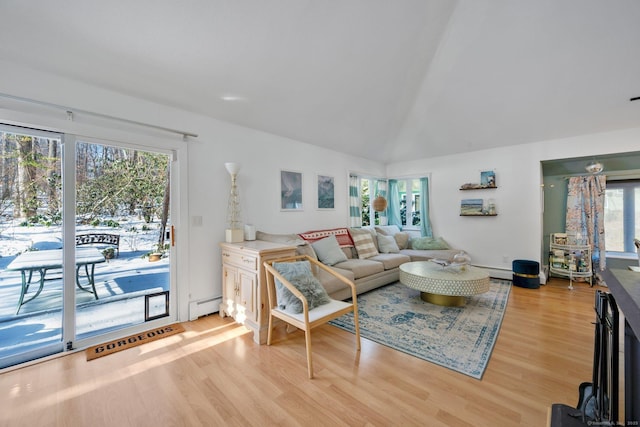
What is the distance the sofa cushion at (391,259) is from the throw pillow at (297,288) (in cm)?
210

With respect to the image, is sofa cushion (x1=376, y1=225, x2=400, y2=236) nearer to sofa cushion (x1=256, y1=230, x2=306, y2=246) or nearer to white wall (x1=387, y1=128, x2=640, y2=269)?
white wall (x1=387, y1=128, x2=640, y2=269)

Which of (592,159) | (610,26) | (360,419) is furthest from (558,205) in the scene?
(360,419)

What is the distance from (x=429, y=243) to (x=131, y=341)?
486 cm

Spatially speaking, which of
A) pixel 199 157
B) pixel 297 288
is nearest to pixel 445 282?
pixel 297 288

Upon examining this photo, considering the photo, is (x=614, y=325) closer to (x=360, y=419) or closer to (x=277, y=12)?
(x=360, y=419)

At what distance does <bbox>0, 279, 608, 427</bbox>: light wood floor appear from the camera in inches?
63.4

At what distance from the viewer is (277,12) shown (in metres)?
2.20

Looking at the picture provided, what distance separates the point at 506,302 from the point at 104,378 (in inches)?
174

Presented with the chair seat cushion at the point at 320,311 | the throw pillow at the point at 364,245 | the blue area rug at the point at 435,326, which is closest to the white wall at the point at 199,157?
the throw pillow at the point at 364,245

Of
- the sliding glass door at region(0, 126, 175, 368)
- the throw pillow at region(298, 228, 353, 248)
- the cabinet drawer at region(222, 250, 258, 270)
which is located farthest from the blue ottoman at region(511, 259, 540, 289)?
the sliding glass door at region(0, 126, 175, 368)

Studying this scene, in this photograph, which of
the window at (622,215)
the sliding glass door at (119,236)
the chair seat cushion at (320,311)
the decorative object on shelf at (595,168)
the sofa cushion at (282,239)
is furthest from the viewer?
the window at (622,215)

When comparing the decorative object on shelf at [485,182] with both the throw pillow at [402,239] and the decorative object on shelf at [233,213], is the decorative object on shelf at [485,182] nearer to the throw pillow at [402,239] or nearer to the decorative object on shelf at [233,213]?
the throw pillow at [402,239]

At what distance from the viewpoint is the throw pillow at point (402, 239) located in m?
5.41

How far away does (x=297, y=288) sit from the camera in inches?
93.2
